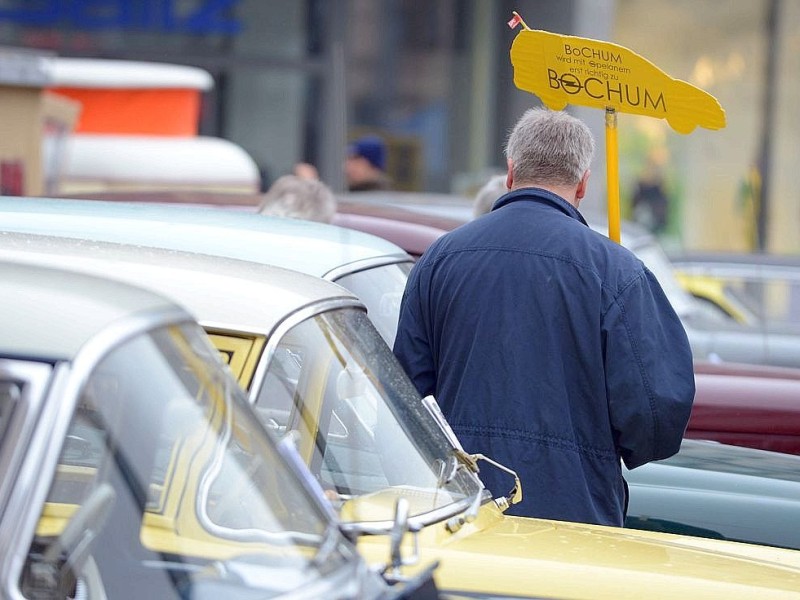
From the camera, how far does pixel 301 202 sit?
5262 millimetres

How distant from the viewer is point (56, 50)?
14.6m

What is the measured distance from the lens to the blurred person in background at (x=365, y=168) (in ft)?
31.7

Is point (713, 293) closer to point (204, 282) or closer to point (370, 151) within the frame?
point (370, 151)

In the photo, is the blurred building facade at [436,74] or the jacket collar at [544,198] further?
the blurred building facade at [436,74]

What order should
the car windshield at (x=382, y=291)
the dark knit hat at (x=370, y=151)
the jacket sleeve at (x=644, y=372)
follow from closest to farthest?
the jacket sleeve at (x=644, y=372) < the car windshield at (x=382, y=291) < the dark knit hat at (x=370, y=151)

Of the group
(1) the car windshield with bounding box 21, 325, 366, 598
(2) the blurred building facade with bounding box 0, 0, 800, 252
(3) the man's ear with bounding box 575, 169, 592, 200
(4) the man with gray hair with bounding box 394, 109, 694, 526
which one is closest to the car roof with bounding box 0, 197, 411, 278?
(4) the man with gray hair with bounding box 394, 109, 694, 526

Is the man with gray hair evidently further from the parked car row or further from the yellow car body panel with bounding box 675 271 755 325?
the yellow car body panel with bounding box 675 271 755 325

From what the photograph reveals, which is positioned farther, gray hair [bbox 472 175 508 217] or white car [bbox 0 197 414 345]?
gray hair [bbox 472 175 508 217]

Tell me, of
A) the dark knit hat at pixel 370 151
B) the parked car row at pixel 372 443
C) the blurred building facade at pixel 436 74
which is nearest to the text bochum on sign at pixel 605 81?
the parked car row at pixel 372 443

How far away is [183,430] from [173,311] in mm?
194

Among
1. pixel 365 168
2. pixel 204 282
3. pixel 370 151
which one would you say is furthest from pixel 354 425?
pixel 370 151

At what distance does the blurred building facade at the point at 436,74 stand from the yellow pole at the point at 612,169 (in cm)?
1052

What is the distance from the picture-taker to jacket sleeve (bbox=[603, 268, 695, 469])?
3393 mm

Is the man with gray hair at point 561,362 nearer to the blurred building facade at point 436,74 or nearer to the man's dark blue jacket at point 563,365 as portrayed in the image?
the man's dark blue jacket at point 563,365
